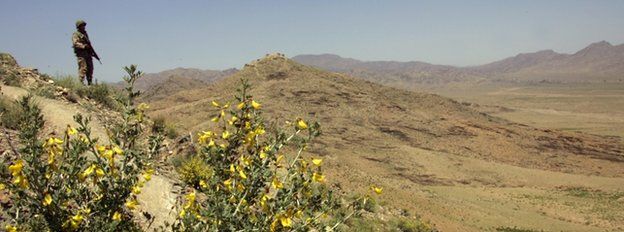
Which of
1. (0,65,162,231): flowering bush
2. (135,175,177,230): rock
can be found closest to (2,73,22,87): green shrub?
(135,175,177,230): rock

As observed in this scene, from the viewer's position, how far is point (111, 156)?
339 cm

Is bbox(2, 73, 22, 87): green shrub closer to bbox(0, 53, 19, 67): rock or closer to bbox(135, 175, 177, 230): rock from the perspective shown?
bbox(0, 53, 19, 67): rock

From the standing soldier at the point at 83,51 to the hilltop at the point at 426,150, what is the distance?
912cm

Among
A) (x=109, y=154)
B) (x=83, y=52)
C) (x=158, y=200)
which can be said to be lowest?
(x=158, y=200)

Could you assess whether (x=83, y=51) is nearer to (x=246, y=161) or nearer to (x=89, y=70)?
(x=89, y=70)

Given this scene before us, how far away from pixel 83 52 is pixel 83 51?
57 mm

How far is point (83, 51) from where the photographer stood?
12.6m

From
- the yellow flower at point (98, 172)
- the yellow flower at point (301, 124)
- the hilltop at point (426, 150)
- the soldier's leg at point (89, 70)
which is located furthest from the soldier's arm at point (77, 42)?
the yellow flower at point (301, 124)

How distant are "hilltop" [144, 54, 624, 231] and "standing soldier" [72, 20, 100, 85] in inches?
359

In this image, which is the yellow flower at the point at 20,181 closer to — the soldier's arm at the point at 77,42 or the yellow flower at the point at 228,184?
the yellow flower at the point at 228,184

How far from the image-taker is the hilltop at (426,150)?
850 inches

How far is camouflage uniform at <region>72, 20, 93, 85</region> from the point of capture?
12322mm

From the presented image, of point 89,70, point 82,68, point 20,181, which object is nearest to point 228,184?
point 20,181

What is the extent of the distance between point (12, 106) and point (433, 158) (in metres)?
26.1
